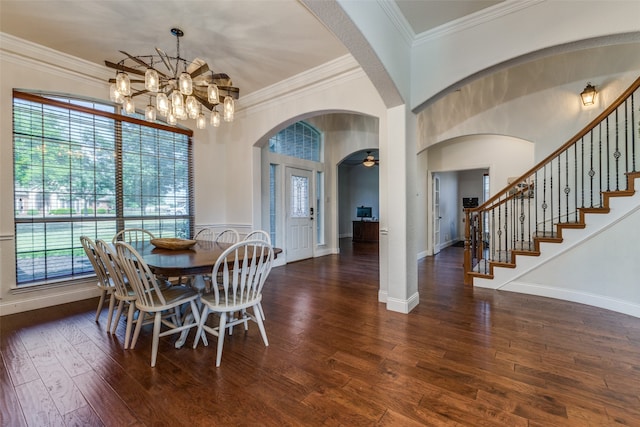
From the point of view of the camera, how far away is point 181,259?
225 centimetres

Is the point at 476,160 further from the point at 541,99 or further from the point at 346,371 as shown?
the point at 346,371

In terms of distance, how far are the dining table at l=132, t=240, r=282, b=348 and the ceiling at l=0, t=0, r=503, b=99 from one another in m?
2.19

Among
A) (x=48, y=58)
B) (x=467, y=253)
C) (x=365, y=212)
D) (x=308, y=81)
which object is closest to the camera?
(x=48, y=58)

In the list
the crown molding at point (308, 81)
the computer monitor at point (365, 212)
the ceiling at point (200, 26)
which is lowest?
the computer monitor at point (365, 212)

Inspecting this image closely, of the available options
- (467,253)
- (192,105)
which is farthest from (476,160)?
(192,105)

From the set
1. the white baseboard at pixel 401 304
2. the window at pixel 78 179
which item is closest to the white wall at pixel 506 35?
the white baseboard at pixel 401 304

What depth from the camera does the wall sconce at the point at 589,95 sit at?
12.5 ft

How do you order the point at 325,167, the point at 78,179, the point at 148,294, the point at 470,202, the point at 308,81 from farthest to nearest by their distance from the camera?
the point at 470,202, the point at 325,167, the point at 308,81, the point at 78,179, the point at 148,294

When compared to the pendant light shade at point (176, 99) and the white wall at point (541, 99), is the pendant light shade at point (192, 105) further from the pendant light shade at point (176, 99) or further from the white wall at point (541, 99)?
the white wall at point (541, 99)

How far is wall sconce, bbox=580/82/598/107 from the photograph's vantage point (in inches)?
150

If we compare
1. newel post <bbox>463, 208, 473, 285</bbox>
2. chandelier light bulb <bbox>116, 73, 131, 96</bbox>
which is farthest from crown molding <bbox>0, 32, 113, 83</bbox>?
newel post <bbox>463, 208, 473, 285</bbox>

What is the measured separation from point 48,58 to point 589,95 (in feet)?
22.6

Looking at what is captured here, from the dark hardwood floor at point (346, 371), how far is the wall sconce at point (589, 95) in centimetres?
280

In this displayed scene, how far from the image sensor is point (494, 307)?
3137 mm
